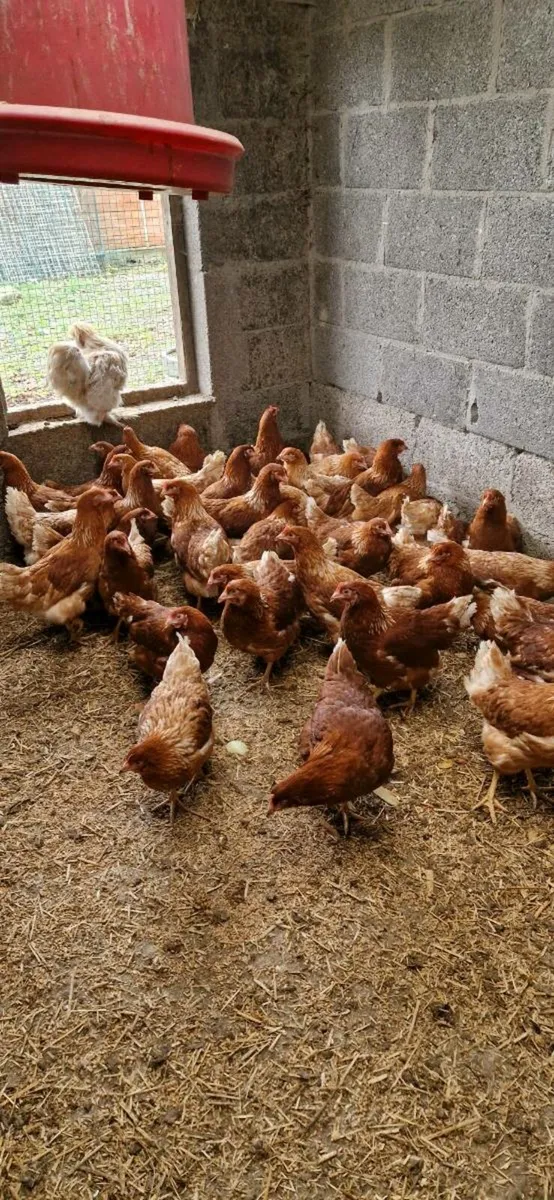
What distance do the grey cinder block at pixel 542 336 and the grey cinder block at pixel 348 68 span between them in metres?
1.56

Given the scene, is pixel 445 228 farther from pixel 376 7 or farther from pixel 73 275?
pixel 73 275

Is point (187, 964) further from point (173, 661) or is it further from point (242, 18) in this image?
point (242, 18)

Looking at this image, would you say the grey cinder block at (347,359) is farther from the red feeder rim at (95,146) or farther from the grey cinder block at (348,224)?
the red feeder rim at (95,146)

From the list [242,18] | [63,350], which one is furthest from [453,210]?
[63,350]

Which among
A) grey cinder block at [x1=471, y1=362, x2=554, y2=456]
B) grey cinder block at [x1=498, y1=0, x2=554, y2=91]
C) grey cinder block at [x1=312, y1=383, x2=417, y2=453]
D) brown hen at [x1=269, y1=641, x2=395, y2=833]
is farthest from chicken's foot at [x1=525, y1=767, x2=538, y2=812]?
grey cinder block at [x1=498, y1=0, x2=554, y2=91]

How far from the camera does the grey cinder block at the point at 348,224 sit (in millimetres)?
4059

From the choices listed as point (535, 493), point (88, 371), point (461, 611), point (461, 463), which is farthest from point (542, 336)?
point (88, 371)

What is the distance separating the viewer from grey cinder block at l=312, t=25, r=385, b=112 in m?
3.74

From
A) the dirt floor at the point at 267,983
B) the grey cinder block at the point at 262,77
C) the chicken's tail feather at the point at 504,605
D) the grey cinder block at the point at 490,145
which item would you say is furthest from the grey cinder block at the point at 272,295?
the dirt floor at the point at 267,983

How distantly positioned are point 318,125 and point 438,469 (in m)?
2.16

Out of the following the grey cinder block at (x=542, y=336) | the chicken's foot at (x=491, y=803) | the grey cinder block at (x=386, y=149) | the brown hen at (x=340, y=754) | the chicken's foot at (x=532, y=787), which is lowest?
the chicken's foot at (x=491, y=803)

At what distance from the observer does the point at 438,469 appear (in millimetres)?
4141

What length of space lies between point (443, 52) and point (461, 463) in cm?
190

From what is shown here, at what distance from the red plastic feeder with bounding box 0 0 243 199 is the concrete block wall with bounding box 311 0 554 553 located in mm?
2490
